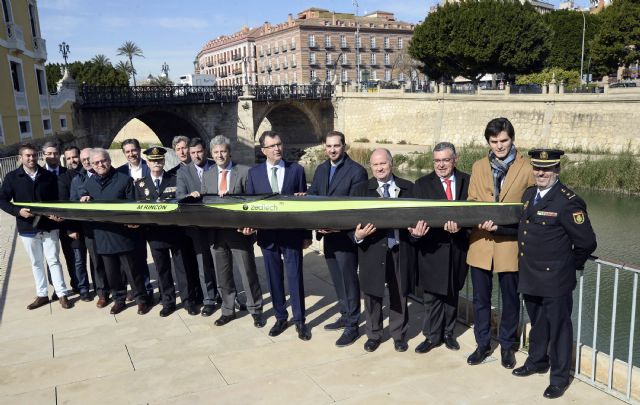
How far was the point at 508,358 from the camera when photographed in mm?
4180

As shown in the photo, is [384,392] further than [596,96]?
No

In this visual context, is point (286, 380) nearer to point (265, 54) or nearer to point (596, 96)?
point (596, 96)

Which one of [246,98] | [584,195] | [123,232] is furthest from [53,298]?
[246,98]

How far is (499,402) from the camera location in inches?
144

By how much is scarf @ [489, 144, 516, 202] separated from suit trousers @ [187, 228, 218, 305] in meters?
2.89

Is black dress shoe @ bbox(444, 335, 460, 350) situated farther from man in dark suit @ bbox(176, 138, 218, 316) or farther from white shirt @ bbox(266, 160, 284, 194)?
man in dark suit @ bbox(176, 138, 218, 316)

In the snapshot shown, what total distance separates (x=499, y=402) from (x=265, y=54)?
249ft

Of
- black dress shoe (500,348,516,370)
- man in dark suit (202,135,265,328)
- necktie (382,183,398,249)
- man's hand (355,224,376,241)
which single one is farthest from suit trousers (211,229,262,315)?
black dress shoe (500,348,516,370)

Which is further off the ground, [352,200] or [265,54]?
[265,54]

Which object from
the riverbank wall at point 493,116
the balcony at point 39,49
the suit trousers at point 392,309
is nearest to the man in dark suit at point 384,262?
the suit trousers at point 392,309

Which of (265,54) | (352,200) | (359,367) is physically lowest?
(359,367)

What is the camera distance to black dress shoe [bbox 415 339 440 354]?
177 inches

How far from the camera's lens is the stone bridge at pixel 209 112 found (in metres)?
31.7

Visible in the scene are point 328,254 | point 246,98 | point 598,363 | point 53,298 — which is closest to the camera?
point 598,363
